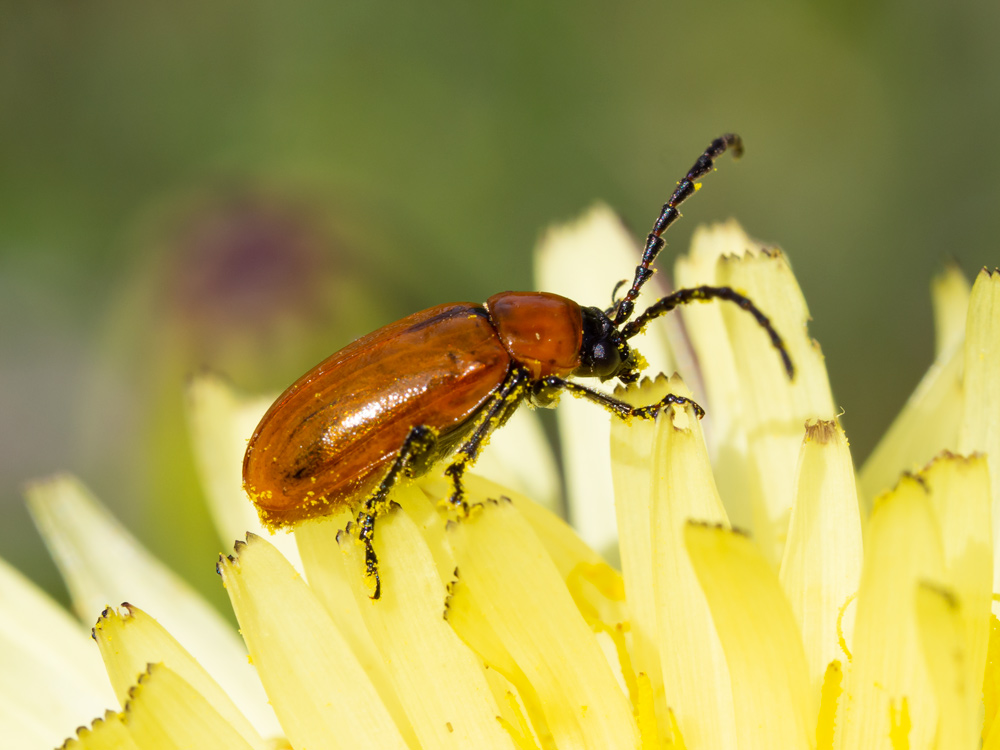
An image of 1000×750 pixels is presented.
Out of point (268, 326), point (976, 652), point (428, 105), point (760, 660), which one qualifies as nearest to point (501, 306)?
point (268, 326)

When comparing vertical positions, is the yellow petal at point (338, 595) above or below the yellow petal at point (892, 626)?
above

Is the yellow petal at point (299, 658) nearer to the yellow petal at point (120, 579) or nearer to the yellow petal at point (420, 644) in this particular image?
the yellow petal at point (420, 644)

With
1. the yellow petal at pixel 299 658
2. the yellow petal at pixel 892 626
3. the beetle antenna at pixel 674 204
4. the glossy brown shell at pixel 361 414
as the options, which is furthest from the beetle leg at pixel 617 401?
the yellow petal at pixel 299 658

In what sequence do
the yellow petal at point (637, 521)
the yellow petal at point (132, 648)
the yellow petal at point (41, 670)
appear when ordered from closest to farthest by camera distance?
1. the yellow petal at point (132, 648)
2. the yellow petal at point (637, 521)
3. the yellow petal at point (41, 670)

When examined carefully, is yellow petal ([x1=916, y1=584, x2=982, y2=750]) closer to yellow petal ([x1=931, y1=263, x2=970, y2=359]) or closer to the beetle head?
the beetle head

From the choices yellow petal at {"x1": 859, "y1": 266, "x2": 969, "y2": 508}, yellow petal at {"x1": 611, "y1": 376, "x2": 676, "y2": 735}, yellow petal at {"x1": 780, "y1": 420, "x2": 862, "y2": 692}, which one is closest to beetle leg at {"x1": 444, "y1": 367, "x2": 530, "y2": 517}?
yellow petal at {"x1": 611, "y1": 376, "x2": 676, "y2": 735}

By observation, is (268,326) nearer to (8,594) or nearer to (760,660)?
(8,594)
